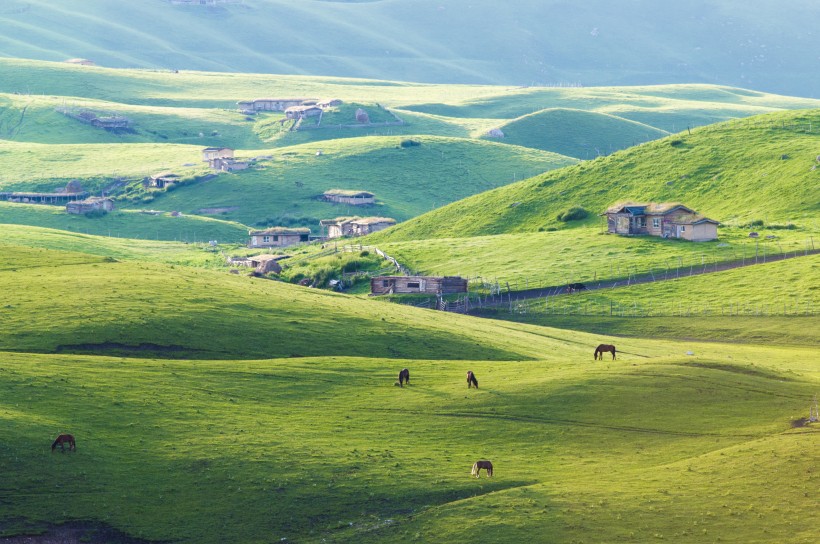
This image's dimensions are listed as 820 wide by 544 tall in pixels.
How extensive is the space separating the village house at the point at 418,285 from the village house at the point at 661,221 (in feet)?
104

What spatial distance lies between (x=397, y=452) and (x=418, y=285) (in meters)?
81.5

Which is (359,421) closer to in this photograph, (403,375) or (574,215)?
(403,375)

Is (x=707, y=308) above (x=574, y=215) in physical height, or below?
below

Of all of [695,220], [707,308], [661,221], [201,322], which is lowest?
[201,322]

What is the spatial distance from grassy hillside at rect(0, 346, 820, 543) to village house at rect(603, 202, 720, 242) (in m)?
78.2

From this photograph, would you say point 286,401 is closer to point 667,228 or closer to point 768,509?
point 768,509

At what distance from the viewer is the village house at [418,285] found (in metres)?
148

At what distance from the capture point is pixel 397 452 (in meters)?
67.7

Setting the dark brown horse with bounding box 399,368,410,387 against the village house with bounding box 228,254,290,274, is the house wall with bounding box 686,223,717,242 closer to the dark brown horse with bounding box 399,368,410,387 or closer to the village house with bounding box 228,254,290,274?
the village house with bounding box 228,254,290,274

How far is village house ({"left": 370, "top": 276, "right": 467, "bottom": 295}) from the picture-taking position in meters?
148

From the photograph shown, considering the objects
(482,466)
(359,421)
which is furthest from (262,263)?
(482,466)

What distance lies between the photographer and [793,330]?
125438 millimetres

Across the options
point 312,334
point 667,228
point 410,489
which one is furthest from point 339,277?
point 410,489

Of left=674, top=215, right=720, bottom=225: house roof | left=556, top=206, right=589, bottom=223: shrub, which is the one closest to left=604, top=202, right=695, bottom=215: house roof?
left=674, top=215, right=720, bottom=225: house roof
